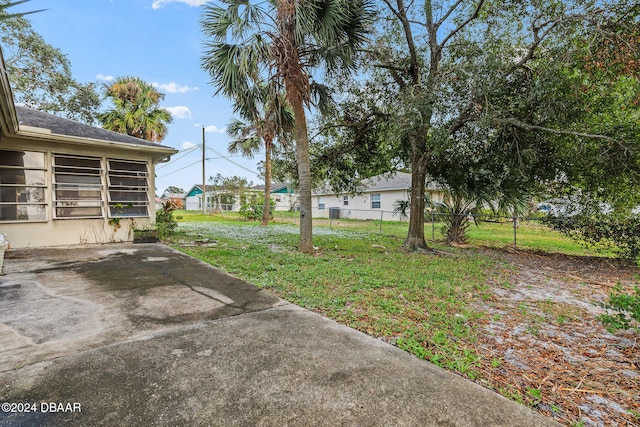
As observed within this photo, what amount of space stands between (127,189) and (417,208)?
812 cm

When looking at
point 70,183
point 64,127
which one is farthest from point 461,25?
point 70,183

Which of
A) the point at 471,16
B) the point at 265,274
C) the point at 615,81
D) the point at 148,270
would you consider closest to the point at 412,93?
the point at 471,16

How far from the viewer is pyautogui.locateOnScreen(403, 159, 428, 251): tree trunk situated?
834cm

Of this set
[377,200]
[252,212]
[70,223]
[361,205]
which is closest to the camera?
[70,223]

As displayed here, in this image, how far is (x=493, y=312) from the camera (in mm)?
3734

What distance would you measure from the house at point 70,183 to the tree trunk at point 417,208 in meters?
7.01

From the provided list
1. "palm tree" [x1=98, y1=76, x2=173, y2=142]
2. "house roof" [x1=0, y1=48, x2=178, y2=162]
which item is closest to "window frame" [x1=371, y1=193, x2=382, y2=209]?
"palm tree" [x1=98, y1=76, x2=173, y2=142]

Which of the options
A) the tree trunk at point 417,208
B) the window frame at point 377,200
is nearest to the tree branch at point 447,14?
the tree trunk at point 417,208

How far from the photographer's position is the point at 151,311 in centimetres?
327

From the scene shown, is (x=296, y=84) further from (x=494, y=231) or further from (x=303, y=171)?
(x=494, y=231)

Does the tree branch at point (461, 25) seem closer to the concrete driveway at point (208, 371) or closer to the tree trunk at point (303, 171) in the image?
the tree trunk at point (303, 171)

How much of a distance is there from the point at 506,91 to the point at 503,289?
463 cm

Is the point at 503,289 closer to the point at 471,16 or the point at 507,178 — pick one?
the point at 507,178

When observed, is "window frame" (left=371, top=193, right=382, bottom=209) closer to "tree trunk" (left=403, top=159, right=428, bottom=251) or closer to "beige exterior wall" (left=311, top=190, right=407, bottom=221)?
"beige exterior wall" (left=311, top=190, right=407, bottom=221)
